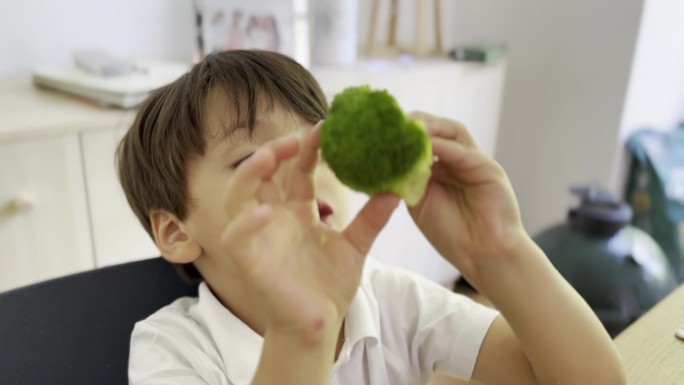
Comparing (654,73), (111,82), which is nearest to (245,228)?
(111,82)

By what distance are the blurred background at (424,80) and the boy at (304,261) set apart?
342mm

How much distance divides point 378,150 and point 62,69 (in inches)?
45.8

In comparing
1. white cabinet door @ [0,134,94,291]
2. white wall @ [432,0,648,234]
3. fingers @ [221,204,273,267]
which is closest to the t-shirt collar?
fingers @ [221,204,273,267]

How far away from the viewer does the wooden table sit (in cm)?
60

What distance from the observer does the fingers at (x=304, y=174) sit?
20.6 inches

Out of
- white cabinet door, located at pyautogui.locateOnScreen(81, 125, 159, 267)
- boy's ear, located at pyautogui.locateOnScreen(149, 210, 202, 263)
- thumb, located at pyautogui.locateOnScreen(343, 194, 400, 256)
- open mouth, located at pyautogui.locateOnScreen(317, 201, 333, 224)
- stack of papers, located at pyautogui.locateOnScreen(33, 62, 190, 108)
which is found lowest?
white cabinet door, located at pyautogui.locateOnScreen(81, 125, 159, 267)

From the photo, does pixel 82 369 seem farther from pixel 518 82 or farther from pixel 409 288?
pixel 518 82

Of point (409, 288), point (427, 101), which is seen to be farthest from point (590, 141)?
point (409, 288)

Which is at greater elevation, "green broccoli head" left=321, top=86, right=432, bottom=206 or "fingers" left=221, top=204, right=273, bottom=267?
"green broccoli head" left=321, top=86, right=432, bottom=206

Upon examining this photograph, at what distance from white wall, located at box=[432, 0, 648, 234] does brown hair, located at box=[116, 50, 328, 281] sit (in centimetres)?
149

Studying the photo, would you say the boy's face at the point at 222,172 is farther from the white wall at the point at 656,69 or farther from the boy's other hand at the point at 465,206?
the white wall at the point at 656,69

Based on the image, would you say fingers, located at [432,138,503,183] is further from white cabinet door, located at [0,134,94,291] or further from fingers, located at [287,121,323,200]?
white cabinet door, located at [0,134,94,291]

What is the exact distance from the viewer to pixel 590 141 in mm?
2059

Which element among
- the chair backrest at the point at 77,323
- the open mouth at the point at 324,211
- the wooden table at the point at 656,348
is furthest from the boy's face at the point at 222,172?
the wooden table at the point at 656,348
